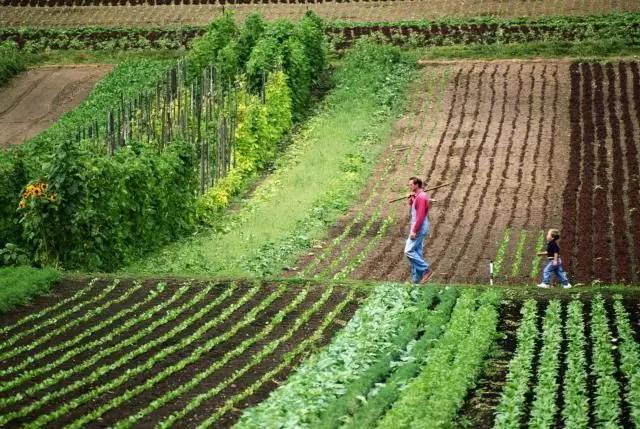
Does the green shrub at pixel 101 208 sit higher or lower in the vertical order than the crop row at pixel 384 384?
higher

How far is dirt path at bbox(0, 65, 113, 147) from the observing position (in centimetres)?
3853

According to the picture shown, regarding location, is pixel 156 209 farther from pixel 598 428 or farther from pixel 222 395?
pixel 598 428

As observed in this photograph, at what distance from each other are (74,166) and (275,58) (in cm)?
1630

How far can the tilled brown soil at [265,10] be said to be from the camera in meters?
50.0

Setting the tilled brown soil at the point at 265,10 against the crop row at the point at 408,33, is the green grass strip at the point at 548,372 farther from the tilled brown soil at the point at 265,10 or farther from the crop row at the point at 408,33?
the tilled brown soil at the point at 265,10

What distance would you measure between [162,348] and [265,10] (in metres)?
37.0

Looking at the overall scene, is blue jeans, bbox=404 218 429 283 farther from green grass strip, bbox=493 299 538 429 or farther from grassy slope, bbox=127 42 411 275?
grassy slope, bbox=127 42 411 275

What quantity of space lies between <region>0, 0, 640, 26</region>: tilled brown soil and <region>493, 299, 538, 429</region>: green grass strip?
3289 centimetres

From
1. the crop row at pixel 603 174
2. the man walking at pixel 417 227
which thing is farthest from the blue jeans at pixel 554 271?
the man walking at pixel 417 227

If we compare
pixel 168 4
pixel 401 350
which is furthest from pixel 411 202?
pixel 168 4

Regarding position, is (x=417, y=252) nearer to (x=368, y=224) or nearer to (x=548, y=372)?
(x=548, y=372)

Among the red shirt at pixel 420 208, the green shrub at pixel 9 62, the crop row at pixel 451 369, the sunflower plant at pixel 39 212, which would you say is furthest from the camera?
the green shrub at pixel 9 62

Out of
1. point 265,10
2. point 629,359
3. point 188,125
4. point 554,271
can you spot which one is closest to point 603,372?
point 629,359

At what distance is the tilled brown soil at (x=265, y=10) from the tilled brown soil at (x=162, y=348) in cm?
3206
